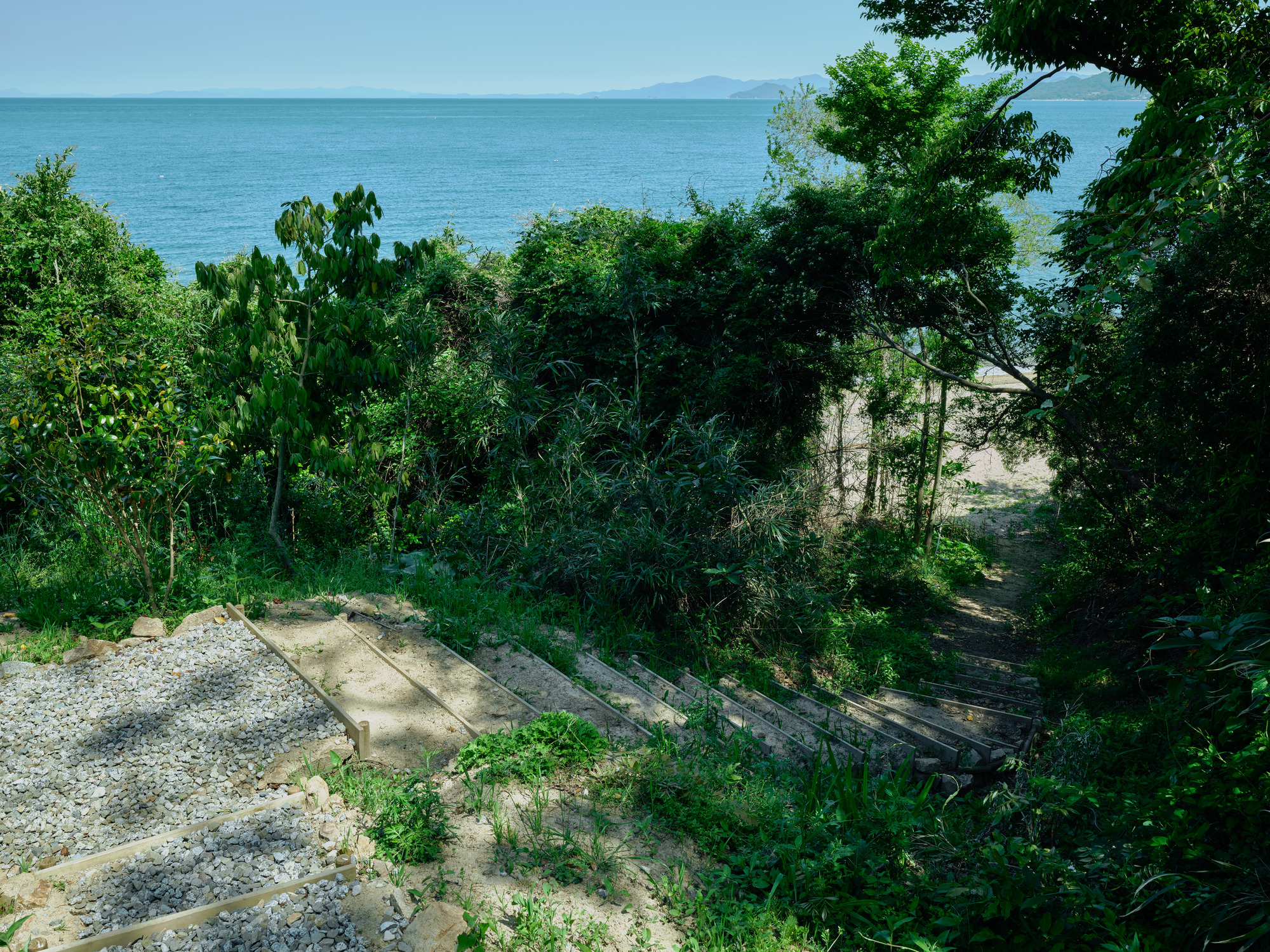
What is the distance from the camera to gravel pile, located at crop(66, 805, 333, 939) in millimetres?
2865

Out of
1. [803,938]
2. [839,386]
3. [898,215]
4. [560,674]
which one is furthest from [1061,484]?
[803,938]

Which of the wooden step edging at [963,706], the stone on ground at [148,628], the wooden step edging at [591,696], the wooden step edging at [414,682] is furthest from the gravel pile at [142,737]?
the wooden step edging at [963,706]

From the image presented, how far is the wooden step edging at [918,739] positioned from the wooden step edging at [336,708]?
130 inches

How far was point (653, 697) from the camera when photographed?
5477 millimetres

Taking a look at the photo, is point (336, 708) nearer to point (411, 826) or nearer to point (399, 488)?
point (411, 826)

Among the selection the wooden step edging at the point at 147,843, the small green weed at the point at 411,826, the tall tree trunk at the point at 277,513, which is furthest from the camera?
the tall tree trunk at the point at 277,513

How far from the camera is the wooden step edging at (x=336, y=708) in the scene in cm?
386

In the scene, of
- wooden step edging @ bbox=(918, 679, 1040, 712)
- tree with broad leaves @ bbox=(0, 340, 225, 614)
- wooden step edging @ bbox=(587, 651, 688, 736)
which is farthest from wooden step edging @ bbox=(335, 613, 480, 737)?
wooden step edging @ bbox=(918, 679, 1040, 712)

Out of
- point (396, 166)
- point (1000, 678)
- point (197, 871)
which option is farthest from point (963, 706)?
point (396, 166)

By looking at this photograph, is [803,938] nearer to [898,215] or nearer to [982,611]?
[898,215]

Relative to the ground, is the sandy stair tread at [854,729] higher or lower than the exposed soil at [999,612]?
higher

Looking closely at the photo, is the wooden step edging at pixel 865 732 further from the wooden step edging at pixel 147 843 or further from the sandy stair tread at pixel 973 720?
the wooden step edging at pixel 147 843

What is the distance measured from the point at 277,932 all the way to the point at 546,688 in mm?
2539

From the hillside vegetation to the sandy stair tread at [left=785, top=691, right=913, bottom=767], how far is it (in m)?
0.61
